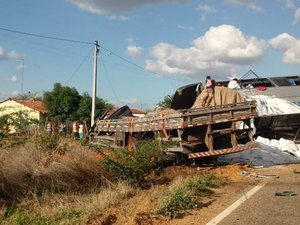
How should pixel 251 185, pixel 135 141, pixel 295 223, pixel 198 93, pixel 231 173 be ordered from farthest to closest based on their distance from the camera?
pixel 198 93
pixel 135 141
pixel 231 173
pixel 251 185
pixel 295 223

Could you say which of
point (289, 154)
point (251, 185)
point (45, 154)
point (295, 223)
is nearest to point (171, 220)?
point (295, 223)

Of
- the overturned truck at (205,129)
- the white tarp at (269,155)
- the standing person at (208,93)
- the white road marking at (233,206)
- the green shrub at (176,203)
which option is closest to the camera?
the white road marking at (233,206)

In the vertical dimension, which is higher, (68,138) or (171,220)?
(68,138)

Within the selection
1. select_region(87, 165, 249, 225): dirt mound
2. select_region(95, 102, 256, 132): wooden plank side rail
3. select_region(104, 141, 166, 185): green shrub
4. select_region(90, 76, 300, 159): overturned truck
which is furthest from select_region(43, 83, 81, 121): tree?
select_region(87, 165, 249, 225): dirt mound

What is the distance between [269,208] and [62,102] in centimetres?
5640

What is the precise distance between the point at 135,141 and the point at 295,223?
860 cm

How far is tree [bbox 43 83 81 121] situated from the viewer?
62562 millimetres

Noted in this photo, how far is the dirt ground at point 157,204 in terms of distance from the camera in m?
7.47

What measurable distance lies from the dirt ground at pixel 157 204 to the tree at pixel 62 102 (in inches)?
1993

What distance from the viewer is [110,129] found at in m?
17.6

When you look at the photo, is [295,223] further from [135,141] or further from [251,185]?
[135,141]

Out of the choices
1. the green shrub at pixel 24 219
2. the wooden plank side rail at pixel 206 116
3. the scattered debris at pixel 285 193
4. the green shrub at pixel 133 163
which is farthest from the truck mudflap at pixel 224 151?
the green shrub at pixel 24 219

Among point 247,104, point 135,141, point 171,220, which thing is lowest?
point 171,220

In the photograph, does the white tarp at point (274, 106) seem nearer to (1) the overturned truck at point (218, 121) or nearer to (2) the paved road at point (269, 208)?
(1) the overturned truck at point (218, 121)
